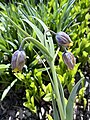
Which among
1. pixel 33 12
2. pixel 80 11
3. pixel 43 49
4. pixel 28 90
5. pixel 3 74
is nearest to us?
pixel 43 49

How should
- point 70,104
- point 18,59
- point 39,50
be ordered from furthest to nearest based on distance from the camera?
1. point 39,50
2. point 70,104
3. point 18,59

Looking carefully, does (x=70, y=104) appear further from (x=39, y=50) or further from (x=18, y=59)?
(x=39, y=50)

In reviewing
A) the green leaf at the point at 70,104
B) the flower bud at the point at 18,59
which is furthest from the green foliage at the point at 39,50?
the flower bud at the point at 18,59

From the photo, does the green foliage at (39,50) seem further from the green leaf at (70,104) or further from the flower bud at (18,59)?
the flower bud at (18,59)

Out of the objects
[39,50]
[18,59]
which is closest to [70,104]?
[18,59]

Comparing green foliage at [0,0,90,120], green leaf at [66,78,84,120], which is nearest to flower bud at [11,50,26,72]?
green leaf at [66,78,84,120]

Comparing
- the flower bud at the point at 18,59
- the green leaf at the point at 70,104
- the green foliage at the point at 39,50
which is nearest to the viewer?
the flower bud at the point at 18,59

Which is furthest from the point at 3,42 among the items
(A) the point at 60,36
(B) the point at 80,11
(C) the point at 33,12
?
(A) the point at 60,36

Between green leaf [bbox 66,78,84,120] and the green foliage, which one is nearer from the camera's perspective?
green leaf [bbox 66,78,84,120]

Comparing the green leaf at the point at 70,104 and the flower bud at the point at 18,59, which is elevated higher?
the flower bud at the point at 18,59

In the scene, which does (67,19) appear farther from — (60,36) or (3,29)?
(60,36)

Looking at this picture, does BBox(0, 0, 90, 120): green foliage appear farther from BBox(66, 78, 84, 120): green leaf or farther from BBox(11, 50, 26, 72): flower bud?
BBox(11, 50, 26, 72): flower bud
